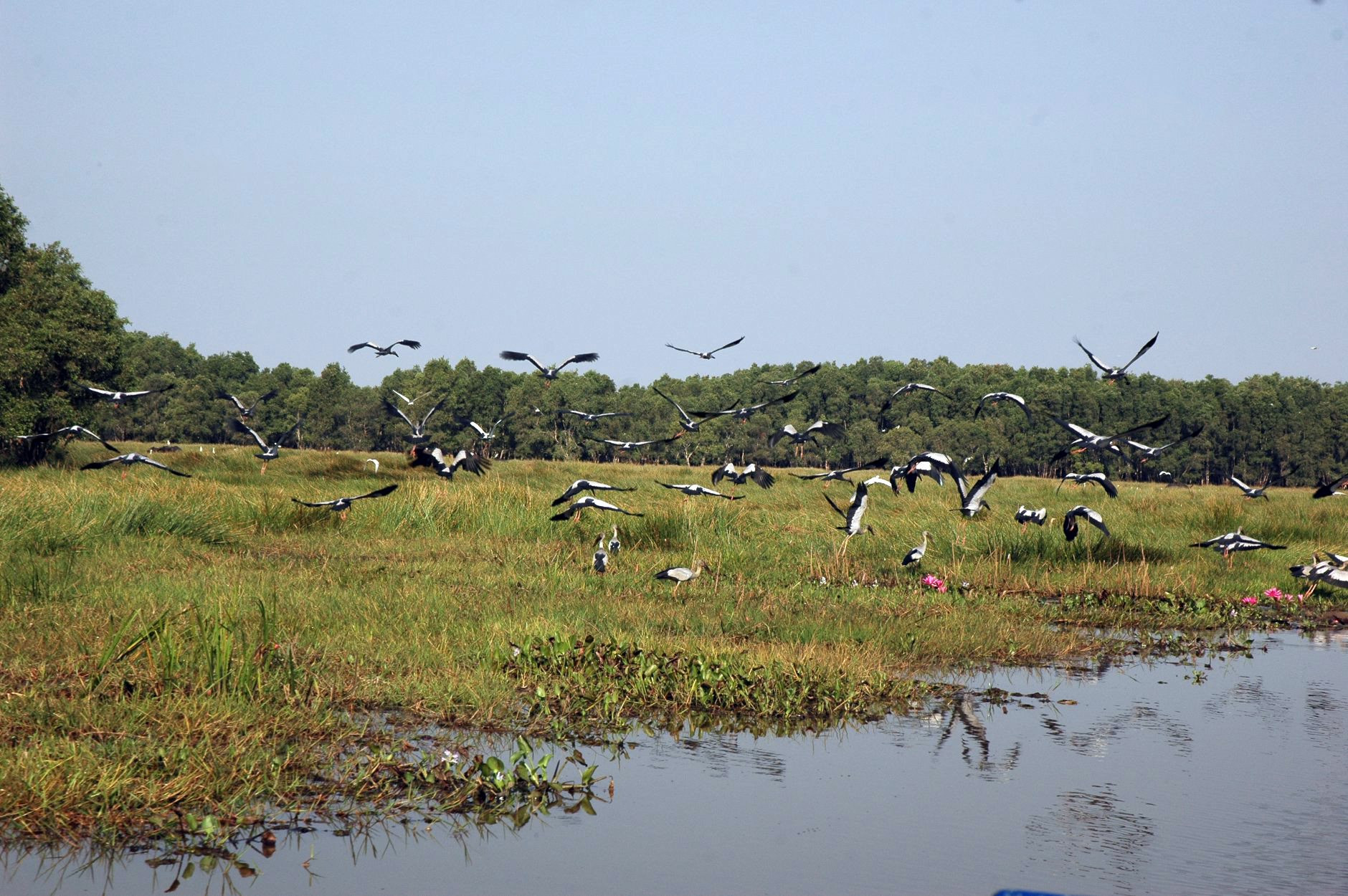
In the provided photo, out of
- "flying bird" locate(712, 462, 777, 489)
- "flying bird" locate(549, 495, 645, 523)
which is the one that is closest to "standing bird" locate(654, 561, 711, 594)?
"flying bird" locate(549, 495, 645, 523)

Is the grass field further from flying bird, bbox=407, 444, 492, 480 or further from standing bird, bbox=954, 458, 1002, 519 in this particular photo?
standing bird, bbox=954, 458, 1002, 519

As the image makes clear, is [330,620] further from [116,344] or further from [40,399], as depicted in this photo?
[116,344]

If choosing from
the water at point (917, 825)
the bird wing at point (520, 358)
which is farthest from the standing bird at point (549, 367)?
the water at point (917, 825)

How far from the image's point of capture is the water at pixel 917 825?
18.6 ft

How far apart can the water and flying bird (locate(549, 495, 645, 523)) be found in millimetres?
7258

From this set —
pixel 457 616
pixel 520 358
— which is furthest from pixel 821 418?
pixel 457 616

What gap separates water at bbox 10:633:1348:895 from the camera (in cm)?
567

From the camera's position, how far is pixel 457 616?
36.8 feet

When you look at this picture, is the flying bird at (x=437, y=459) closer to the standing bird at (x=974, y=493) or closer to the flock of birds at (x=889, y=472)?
the flock of birds at (x=889, y=472)

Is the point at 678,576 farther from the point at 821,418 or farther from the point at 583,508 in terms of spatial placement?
the point at 821,418

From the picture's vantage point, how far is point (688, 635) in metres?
10.9

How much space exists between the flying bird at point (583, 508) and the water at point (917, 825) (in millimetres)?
7258

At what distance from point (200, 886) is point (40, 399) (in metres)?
42.8

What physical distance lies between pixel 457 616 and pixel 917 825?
5.82m
